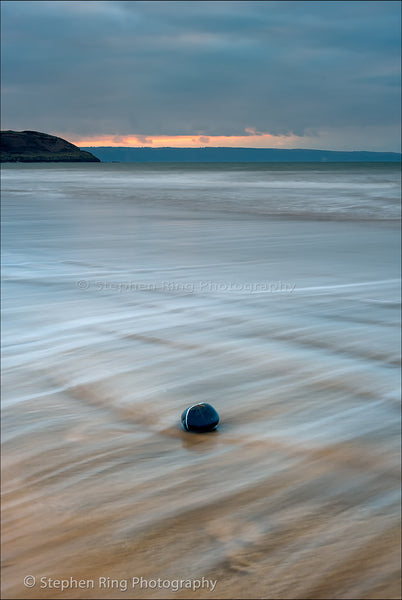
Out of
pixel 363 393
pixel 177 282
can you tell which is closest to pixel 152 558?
pixel 363 393

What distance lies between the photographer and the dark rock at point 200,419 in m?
2.87

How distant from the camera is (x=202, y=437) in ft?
9.40

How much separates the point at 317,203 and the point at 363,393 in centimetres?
1902

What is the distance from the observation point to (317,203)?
71.4 feet

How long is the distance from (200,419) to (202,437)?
8 cm

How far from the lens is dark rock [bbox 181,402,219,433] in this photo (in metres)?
2.87

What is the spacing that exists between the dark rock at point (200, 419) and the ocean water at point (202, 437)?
54 mm

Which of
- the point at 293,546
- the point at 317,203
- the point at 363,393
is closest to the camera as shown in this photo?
the point at 293,546

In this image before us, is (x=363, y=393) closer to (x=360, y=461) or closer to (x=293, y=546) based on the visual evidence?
(x=360, y=461)

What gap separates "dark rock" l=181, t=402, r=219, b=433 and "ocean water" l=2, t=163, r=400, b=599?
0.18 ft

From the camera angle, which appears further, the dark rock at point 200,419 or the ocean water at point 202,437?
the dark rock at point 200,419

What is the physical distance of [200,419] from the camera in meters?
2.87

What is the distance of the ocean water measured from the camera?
199cm

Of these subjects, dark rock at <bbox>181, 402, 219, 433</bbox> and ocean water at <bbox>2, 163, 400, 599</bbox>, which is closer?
ocean water at <bbox>2, 163, 400, 599</bbox>
